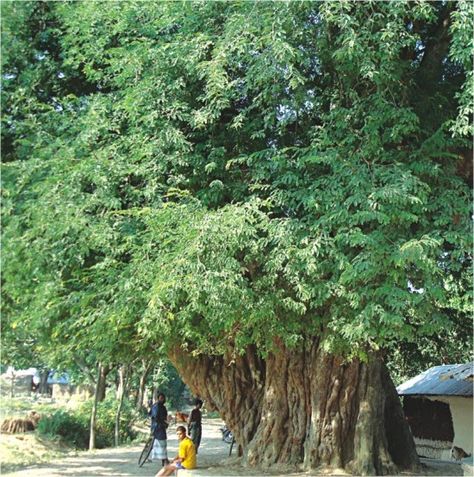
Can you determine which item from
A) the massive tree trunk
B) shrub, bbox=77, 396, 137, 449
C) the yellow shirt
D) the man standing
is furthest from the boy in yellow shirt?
shrub, bbox=77, 396, 137, 449

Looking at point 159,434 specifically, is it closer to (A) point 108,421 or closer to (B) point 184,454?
(B) point 184,454

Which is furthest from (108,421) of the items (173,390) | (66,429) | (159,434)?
(173,390)

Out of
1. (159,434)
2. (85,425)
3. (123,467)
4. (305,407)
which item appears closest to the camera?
(305,407)

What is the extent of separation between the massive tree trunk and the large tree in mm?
42

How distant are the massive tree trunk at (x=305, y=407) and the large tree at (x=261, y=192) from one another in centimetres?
4

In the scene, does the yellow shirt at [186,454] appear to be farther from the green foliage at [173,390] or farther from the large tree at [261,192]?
the green foliage at [173,390]

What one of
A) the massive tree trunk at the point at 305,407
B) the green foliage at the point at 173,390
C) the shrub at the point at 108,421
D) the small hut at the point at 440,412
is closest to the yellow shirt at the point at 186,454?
the massive tree trunk at the point at 305,407

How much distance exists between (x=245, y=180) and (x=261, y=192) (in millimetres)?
397

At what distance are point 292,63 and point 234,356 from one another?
5.45 meters

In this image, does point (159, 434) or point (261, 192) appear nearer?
point (261, 192)

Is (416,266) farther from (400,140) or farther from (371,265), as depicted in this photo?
(400,140)

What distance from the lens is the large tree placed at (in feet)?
29.1

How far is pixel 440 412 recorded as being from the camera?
1819cm

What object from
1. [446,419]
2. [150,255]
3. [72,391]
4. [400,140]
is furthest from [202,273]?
[72,391]
